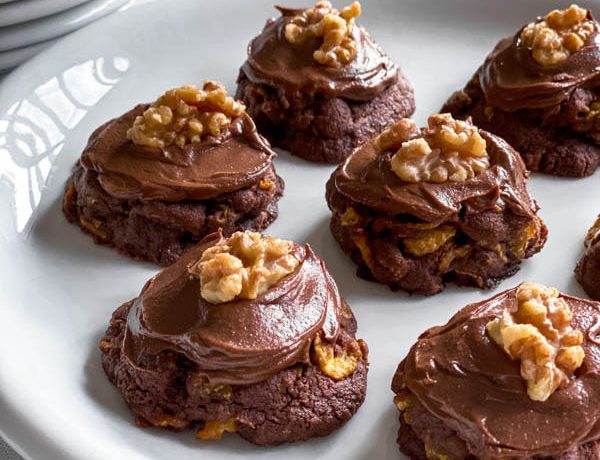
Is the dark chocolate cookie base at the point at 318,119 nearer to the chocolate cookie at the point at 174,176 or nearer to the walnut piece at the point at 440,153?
the chocolate cookie at the point at 174,176

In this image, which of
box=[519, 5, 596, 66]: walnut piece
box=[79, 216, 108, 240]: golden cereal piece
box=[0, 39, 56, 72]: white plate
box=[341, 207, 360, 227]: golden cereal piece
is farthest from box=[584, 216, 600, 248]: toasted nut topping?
box=[0, 39, 56, 72]: white plate

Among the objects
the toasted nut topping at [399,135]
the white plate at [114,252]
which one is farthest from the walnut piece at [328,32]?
the toasted nut topping at [399,135]

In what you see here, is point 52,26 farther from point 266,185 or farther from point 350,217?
point 350,217

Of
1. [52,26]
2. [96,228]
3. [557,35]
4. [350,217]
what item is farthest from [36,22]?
[557,35]

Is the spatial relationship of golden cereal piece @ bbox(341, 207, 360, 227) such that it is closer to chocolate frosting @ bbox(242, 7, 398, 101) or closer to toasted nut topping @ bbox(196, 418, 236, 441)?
chocolate frosting @ bbox(242, 7, 398, 101)

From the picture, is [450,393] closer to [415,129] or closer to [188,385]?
[188,385]
